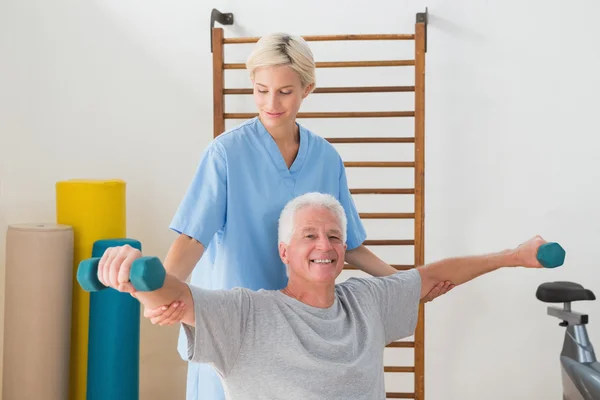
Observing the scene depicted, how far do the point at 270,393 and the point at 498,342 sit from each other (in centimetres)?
216

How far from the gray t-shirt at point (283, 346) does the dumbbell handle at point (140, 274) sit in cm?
27

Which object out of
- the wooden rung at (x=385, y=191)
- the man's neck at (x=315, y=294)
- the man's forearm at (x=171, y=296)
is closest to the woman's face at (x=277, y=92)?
the man's neck at (x=315, y=294)

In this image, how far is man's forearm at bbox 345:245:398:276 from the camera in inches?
92.8

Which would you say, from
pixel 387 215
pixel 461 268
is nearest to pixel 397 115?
pixel 387 215

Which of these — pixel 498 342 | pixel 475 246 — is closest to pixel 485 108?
pixel 475 246

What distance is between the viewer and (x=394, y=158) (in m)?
3.80

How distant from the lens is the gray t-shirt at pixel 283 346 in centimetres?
187

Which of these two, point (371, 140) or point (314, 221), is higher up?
point (371, 140)

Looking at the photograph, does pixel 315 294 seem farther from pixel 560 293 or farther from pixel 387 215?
pixel 387 215

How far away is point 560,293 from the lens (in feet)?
10.2

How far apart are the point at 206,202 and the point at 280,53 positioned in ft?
1.39

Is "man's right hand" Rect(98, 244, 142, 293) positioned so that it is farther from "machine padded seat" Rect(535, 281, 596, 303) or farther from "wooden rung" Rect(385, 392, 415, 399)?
"wooden rung" Rect(385, 392, 415, 399)

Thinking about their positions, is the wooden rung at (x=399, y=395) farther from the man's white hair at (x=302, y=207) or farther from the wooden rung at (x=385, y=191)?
the man's white hair at (x=302, y=207)

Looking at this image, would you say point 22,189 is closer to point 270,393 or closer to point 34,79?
point 34,79
